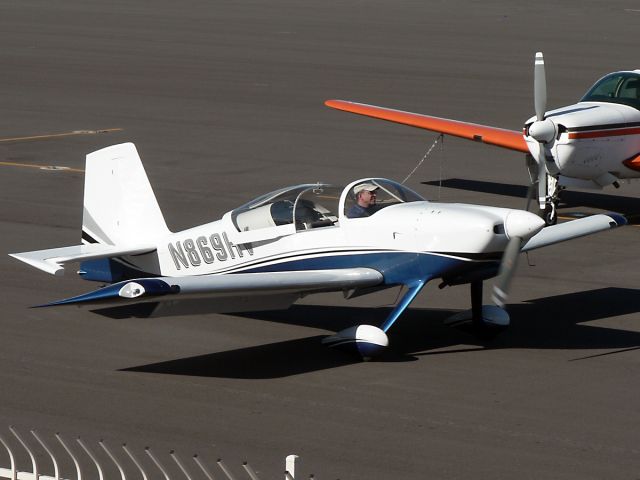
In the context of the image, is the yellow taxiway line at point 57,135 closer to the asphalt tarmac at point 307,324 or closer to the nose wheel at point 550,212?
the asphalt tarmac at point 307,324

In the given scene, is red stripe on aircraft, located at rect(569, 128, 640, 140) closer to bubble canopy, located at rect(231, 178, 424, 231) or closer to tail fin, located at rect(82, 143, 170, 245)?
bubble canopy, located at rect(231, 178, 424, 231)

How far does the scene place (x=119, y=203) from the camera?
13.9m

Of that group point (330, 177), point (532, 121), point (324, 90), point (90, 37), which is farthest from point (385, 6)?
point (532, 121)

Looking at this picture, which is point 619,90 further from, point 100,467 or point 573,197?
point 100,467

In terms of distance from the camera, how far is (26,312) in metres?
14.3

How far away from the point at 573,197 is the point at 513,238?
10.5 meters

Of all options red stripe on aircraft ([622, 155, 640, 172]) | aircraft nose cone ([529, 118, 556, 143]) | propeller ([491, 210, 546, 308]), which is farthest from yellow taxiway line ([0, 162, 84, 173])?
propeller ([491, 210, 546, 308])

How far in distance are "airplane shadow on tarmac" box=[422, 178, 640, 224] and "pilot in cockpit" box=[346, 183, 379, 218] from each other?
836 cm

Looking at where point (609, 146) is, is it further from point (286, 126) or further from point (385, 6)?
point (385, 6)

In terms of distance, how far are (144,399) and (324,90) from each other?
25.7 meters

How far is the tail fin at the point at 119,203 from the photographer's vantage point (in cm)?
1384

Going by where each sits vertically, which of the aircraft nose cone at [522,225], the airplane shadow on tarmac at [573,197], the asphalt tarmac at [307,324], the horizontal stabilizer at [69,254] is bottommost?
the airplane shadow on tarmac at [573,197]

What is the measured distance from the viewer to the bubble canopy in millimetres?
12930

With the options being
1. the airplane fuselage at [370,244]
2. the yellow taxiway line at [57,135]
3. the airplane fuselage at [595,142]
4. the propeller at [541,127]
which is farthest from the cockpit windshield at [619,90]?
the yellow taxiway line at [57,135]
